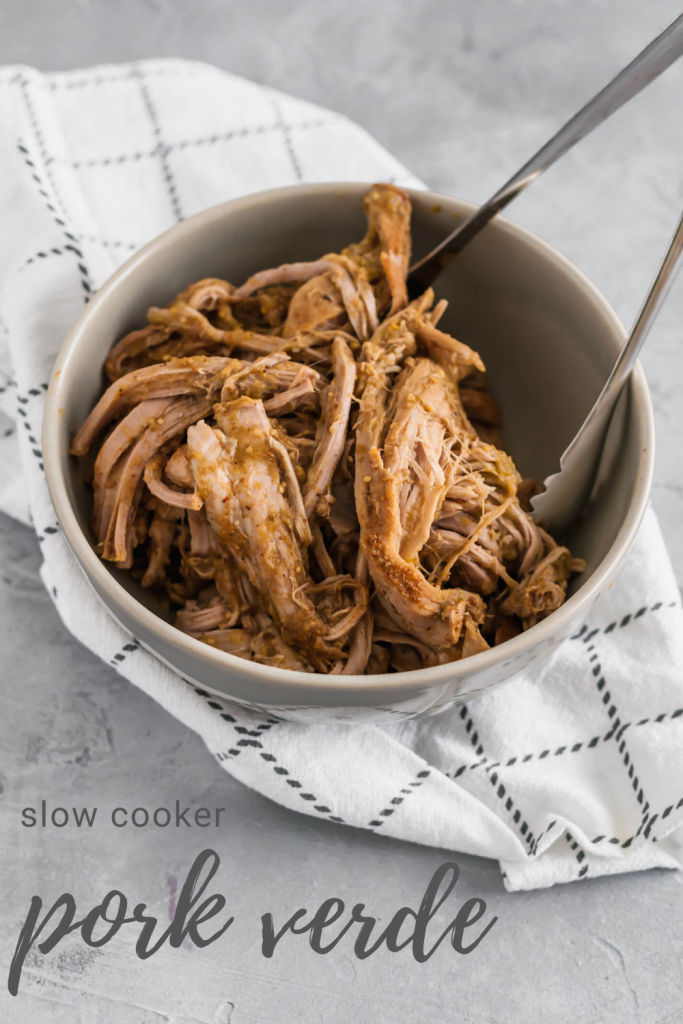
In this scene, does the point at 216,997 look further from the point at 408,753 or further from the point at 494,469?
the point at 494,469

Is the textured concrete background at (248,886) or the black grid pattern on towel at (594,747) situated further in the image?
the black grid pattern on towel at (594,747)

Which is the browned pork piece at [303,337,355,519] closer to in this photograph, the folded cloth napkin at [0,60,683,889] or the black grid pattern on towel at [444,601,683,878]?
the folded cloth napkin at [0,60,683,889]

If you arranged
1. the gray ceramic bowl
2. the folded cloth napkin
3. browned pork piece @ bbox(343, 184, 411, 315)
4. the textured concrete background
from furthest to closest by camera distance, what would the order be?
browned pork piece @ bbox(343, 184, 411, 315) → the folded cloth napkin → the textured concrete background → the gray ceramic bowl

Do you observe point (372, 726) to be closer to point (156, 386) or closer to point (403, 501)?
point (403, 501)

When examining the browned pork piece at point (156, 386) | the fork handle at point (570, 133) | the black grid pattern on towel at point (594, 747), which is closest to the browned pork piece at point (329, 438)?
the browned pork piece at point (156, 386)

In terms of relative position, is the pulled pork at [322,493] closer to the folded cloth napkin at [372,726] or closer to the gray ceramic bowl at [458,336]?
the gray ceramic bowl at [458,336]

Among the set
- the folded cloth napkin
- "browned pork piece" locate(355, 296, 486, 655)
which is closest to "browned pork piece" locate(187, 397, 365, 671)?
"browned pork piece" locate(355, 296, 486, 655)
